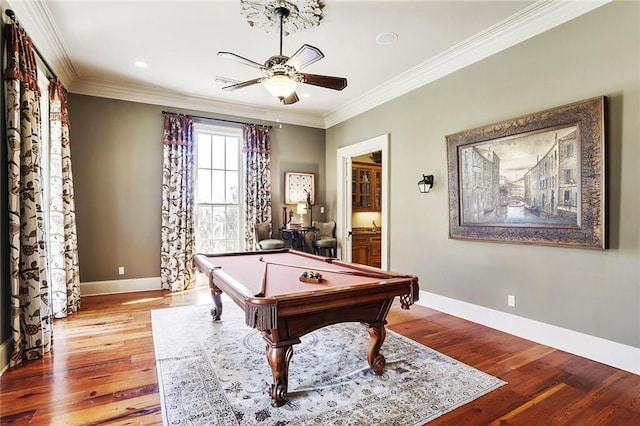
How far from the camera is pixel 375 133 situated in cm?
547

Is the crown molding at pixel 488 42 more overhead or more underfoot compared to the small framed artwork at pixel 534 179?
more overhead

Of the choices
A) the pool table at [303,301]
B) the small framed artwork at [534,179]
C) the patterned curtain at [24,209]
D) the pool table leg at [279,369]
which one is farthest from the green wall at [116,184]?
the small framed artwork at [534,179]

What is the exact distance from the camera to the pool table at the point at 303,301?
188cm

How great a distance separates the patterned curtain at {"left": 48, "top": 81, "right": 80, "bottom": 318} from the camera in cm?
396

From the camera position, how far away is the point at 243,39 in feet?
12.1

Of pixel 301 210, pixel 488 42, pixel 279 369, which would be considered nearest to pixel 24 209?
pixel 279 369

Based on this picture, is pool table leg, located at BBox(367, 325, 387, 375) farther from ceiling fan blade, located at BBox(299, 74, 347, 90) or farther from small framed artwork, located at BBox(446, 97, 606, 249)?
ceiling fan blade, located at BBox(299, 74, 347, 90)

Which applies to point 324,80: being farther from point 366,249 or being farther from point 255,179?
point 366,249

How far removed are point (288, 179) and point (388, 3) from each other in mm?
3890

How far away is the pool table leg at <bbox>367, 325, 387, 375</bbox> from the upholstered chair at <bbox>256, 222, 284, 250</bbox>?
3385mm

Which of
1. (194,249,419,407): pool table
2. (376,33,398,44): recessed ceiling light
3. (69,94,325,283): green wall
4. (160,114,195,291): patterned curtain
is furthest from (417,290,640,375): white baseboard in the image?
(69,94,325,283): green wall

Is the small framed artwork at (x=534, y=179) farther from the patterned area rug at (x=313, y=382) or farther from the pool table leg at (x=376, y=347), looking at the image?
the pool table leg at (x=376, y=347)

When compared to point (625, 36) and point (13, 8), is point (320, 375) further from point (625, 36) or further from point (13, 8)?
point (13, 8)

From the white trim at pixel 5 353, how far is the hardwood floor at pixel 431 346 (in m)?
0.07
